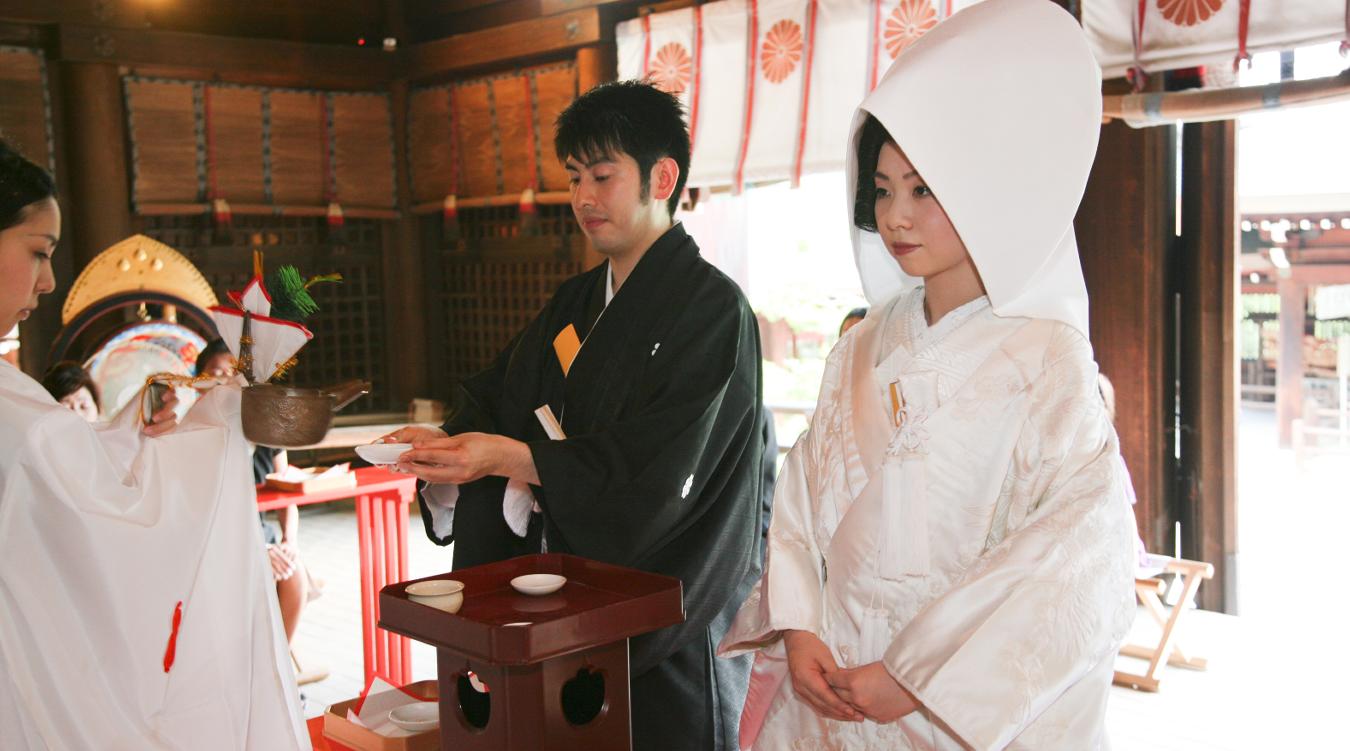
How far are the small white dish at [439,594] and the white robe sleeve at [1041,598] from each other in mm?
772

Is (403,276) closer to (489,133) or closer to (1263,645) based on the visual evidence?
(489,133)

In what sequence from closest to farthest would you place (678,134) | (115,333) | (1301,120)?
(678,134) → (1301,120) → (115,333)

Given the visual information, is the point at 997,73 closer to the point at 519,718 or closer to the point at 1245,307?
Result: the point at 519,718

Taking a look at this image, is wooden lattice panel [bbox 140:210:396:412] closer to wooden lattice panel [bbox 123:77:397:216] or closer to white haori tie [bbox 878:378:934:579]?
wooden lattice panel [bbox 123:77:397:216]

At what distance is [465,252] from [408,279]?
20.0 inches

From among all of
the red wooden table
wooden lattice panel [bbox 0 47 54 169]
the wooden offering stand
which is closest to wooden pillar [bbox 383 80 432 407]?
wooden lattice panel [bbox 0 47 54 169]

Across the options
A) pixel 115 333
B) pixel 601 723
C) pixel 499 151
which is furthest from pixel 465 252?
pixel 601 723

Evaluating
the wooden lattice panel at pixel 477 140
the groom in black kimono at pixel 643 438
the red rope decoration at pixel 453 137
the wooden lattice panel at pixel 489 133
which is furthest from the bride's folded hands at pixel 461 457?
the red rope decoration at pixel 453 137

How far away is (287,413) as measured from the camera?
8.08 ft

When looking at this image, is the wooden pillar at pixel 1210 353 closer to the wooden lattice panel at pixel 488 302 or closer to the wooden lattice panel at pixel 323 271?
the wooden lattice panel at pixel 488 302

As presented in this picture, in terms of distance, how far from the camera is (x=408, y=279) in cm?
904

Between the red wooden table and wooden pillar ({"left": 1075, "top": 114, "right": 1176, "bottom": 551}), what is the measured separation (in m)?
3.23

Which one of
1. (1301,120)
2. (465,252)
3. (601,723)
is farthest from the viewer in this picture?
(465,252)

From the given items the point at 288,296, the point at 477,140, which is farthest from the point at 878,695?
the point at 477,140
